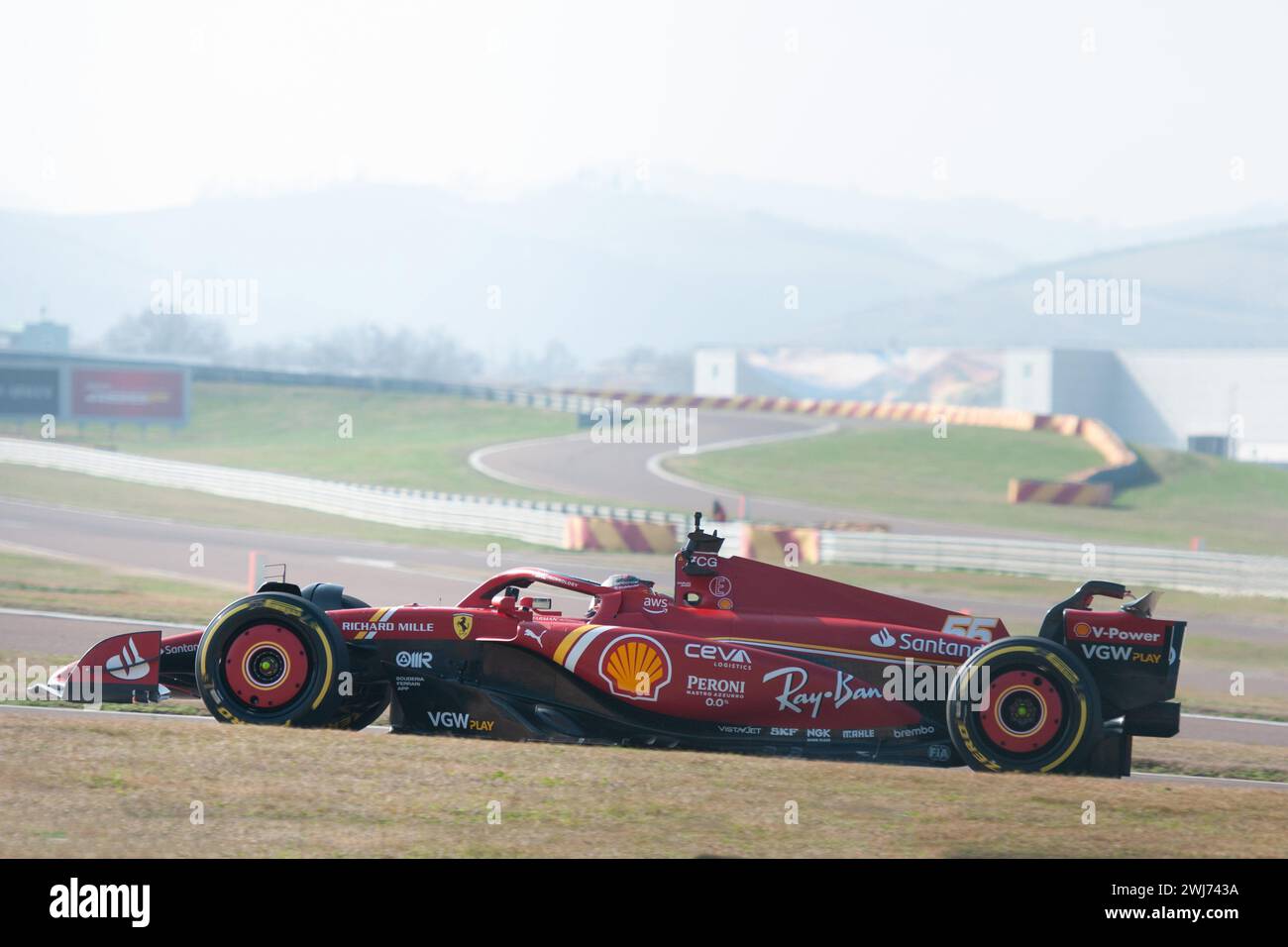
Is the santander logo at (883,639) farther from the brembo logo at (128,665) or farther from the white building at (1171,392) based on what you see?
the white building at (1171,392)

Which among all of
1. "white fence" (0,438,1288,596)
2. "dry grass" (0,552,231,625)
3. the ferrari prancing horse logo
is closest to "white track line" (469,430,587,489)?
"white fence" (0,438,1288,596)

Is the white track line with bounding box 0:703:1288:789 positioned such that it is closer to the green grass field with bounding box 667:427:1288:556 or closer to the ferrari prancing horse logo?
the ferrari prancing horse logo

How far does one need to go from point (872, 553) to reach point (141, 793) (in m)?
21.2

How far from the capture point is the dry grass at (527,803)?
281 inches

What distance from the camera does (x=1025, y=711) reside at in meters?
9.31

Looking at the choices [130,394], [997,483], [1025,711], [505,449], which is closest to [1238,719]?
[1025,711]

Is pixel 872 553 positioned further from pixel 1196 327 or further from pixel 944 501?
pixel 1196 327

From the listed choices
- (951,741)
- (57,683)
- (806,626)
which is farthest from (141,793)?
(951,741)

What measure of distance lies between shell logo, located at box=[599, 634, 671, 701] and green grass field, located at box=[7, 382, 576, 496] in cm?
3164

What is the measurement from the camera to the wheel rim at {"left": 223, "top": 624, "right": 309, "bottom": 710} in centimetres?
940
